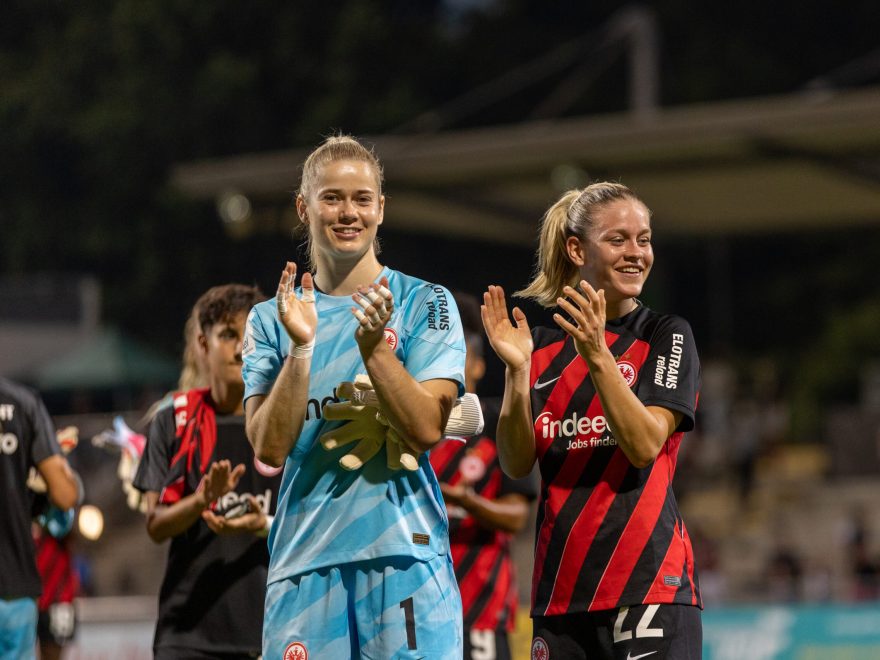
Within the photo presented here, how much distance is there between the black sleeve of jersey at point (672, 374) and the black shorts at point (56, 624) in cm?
486

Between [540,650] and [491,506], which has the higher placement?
[491,506]

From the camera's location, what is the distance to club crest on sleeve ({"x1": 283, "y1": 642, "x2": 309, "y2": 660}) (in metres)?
3.80

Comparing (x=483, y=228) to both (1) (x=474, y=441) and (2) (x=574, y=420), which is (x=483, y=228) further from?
(2) (x=574, y=420)

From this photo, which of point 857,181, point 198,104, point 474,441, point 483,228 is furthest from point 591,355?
point 198,104

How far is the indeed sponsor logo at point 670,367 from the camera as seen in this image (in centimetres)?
Result: 423

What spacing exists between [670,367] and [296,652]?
130 cm

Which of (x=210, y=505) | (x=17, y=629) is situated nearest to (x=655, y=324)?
(x=210, y=505)

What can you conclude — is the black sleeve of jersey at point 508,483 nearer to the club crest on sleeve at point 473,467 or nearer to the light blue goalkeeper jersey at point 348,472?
the club crest on sleeve at point 473,467

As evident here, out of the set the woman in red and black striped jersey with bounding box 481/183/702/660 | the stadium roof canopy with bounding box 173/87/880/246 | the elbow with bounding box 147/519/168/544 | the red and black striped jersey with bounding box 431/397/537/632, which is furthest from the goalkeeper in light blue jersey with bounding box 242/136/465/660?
the stadium roof canopy with bounding box 173/87/880/246

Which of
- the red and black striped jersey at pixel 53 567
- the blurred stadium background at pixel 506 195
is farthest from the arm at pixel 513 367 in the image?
the blurred stadium background at pixel 506 195

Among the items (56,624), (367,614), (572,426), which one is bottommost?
(56,624)

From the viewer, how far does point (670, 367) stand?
426cm

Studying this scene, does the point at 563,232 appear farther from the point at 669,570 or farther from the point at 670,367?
the point at 669,570

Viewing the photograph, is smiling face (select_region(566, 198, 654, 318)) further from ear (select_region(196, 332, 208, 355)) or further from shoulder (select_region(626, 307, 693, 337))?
ear (select_region(196, 332, 208, 355))
